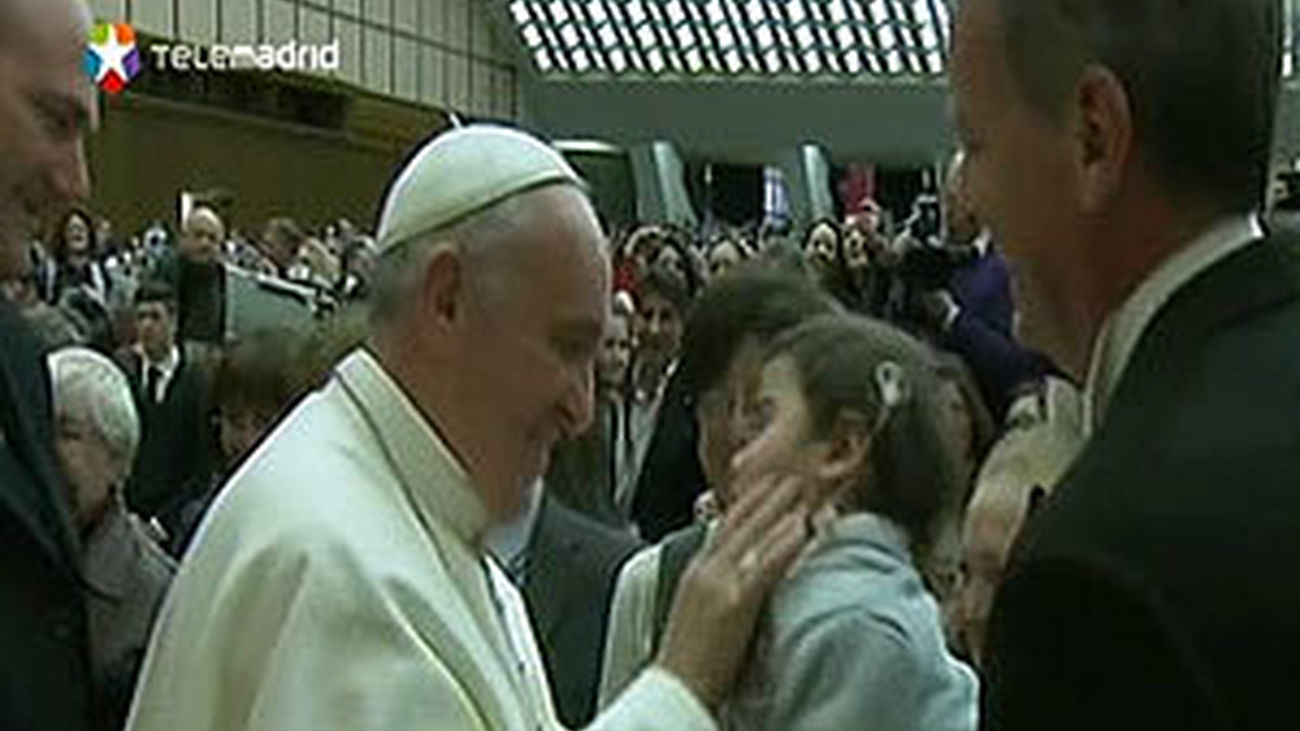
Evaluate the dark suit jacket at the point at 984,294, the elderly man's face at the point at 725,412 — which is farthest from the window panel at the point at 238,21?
the elderly man's face at the point at 725,412

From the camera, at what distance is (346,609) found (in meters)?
2.76

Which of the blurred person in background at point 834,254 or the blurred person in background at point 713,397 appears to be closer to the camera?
the blurred person in background at point 713,397

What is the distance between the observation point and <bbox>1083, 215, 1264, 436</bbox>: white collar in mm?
1875

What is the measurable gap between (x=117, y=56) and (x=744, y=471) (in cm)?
2626

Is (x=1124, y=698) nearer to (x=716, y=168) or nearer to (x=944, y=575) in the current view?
(x=944, y=575)

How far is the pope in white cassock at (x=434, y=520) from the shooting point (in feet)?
9.07

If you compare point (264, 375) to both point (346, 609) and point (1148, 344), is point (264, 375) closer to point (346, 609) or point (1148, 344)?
point (346, 609)

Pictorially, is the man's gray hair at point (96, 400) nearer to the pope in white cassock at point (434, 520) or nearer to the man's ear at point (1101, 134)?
the pope in white cassock at point (434, 520)

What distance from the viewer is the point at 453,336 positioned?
9.82 ft

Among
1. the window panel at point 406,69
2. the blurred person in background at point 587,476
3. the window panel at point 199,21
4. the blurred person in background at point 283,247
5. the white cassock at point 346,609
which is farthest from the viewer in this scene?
the window panel at point 406,69

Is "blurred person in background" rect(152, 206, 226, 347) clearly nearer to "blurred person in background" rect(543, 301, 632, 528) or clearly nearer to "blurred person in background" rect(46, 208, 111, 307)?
"blurred person in background" rect(46, 208, 111, 307)

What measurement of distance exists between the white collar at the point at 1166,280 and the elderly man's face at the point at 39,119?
1373 millimetres

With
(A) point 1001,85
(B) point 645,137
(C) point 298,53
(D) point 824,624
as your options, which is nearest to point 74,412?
(D) point 824,624

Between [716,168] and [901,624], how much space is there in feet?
145
